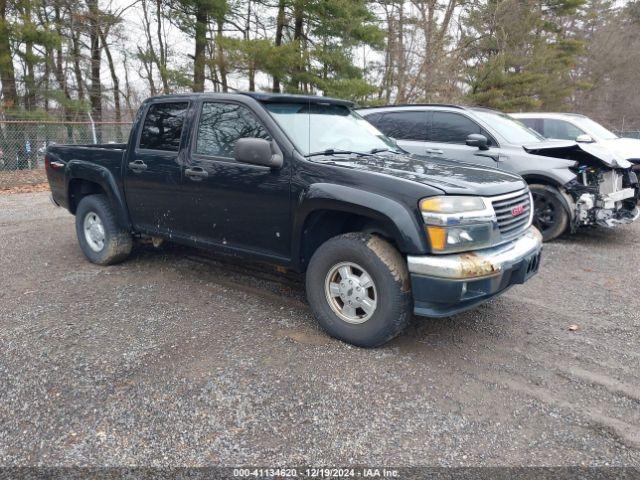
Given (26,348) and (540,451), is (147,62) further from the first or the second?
(540,451)

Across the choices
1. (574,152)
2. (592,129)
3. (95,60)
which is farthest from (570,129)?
(95,60)

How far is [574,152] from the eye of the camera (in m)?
6.09

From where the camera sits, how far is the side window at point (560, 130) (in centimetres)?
906

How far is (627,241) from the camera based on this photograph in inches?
256

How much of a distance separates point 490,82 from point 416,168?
20.3 meters

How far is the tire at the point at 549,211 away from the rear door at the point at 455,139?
2.38 feet

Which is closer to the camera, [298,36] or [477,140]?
[477,140]

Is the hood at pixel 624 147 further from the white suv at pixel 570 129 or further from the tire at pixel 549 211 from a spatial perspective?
the tire at pixel 549 211

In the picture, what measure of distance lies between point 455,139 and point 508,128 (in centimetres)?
84

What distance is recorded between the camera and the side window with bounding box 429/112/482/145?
6699 mm

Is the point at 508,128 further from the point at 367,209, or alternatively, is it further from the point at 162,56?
the point at 162,56

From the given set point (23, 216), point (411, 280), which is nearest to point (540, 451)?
point (411, 280)

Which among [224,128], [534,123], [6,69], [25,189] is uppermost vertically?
[6,69]

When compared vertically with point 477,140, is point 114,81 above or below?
above
